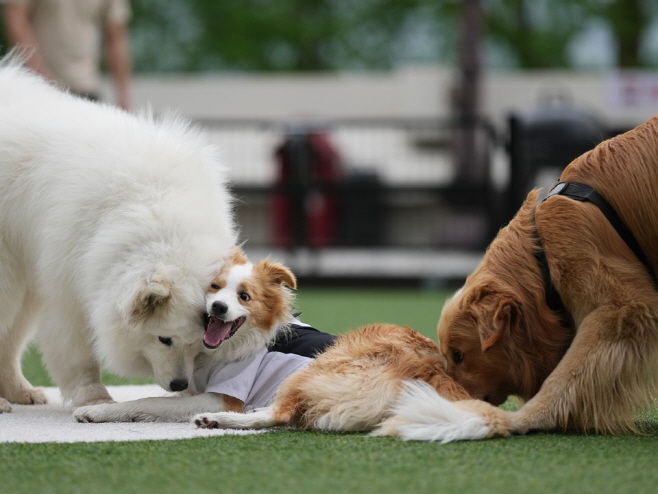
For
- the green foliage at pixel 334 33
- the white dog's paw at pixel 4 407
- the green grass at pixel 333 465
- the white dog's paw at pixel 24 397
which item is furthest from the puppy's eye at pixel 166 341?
the green foliage at pixel 334 33

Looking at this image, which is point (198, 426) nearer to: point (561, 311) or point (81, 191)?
point (81, 191)

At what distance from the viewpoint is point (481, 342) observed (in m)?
4.17

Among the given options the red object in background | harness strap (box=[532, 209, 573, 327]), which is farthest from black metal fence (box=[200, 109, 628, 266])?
harness strap (box=[532, 209, 573, 327])

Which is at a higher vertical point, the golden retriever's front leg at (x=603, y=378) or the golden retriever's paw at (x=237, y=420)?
the golden retriever's front leg at (x=603, y=378)

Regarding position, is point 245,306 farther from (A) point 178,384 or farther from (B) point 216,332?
(A) point 178,384

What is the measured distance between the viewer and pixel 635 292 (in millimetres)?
4016

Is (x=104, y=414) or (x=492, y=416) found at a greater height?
(x=492, y=416)

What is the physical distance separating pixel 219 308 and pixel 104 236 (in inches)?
27.2

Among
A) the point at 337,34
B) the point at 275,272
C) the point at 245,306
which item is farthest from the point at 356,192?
the point at 337,34

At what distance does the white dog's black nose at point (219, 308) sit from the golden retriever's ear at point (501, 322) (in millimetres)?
1131

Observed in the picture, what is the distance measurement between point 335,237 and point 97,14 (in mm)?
6563

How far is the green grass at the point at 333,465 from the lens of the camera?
10.5ft

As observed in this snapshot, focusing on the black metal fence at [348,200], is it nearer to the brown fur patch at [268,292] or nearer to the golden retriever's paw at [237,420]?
the brown fur patch at [268,292]

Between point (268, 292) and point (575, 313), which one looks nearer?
point (575, 313)
